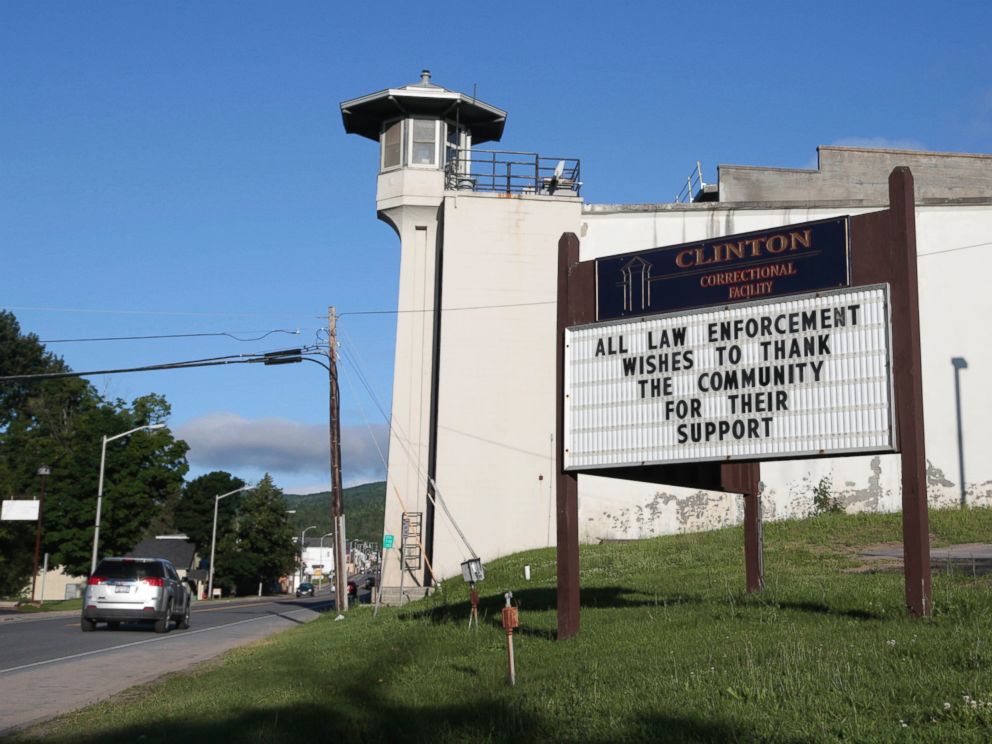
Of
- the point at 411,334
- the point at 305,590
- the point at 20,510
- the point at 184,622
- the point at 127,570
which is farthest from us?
the point at 305,590

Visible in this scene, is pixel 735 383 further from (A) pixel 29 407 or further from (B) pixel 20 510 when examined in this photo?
(A) pixel 29 407

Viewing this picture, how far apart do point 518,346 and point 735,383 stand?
23.7 meters

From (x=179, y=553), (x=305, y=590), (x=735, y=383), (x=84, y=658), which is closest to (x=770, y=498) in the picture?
(x=84, y=658)

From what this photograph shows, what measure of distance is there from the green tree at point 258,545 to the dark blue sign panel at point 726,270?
87.1 meters

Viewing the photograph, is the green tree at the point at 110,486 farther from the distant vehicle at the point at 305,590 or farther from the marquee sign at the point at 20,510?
the distant vehicle at the point at 305,590

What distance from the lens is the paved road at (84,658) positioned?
13634 mm

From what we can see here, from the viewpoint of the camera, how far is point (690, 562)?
2553cm

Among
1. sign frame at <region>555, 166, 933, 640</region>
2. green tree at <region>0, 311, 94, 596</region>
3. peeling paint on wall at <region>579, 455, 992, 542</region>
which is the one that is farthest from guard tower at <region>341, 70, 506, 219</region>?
green tree at <region>0, 311, 94, 596</region>

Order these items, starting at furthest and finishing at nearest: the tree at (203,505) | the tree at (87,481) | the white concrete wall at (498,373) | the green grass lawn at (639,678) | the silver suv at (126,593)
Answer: the tree at (203,505), the tree at (87,481), the white concrete wall at (498,373), the silver suv at (126,593), the green grass lawn at (639,678)

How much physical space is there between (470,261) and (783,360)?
24735mm

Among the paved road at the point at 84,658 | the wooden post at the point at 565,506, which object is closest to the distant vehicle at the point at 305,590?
the paved road at the point at 84,658

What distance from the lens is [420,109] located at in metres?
39.0

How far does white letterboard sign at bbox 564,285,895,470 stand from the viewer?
12539mm

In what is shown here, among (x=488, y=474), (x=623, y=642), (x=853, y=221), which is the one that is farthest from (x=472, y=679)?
(x=488, y=474)
